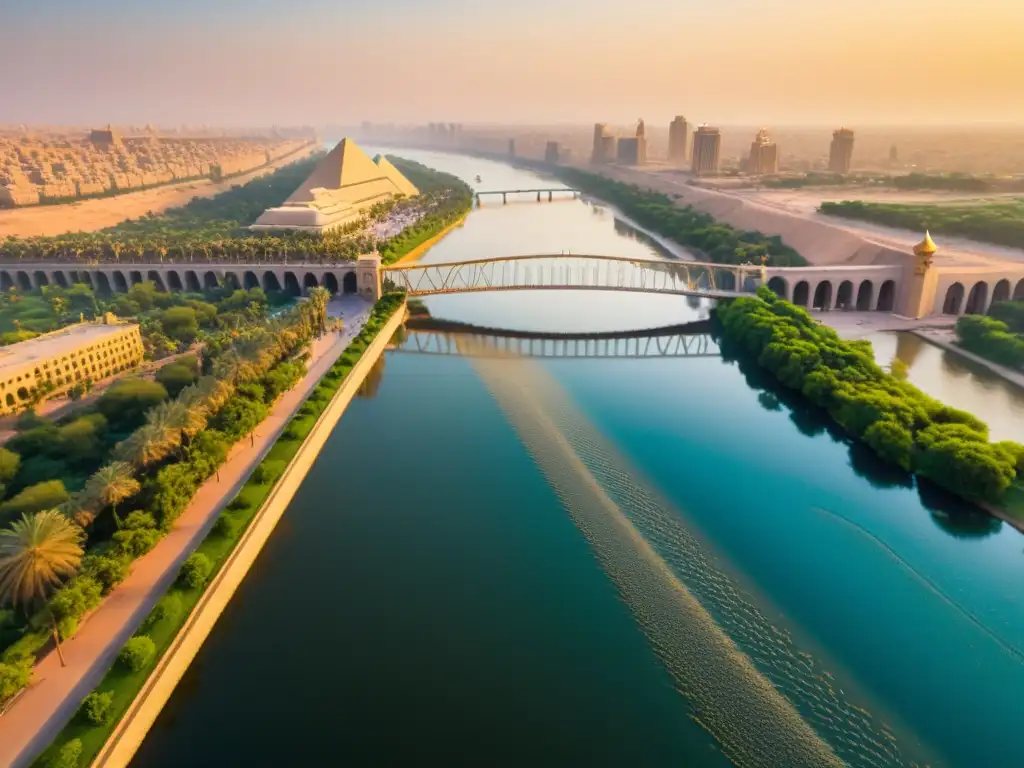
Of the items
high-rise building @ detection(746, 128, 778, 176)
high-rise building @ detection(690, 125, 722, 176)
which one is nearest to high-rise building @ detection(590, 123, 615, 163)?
high-rise building @ detection(690, 125, 722, 176)

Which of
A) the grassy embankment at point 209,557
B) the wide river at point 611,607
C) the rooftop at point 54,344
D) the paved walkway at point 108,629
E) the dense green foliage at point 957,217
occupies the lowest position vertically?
the wide river at point 611,607

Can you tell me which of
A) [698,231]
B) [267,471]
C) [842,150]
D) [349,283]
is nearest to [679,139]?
[842,150]

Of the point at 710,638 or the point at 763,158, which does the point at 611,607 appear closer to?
the point at 710,638

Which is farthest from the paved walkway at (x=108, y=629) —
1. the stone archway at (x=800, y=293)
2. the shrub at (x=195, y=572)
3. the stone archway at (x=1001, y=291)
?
the stone archway at (x=1001, y=291)

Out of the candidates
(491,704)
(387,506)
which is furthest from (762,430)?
(491,704)

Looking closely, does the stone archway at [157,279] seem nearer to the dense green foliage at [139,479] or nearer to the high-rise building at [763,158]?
the dense green foliage at [139,479]

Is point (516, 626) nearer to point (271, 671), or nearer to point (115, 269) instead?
point (271, 671)

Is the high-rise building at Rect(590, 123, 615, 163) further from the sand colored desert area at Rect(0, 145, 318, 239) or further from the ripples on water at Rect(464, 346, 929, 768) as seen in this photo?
the ripples on water at Rect(464, 346, 929, 768)
